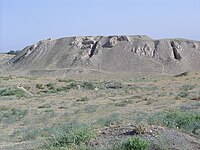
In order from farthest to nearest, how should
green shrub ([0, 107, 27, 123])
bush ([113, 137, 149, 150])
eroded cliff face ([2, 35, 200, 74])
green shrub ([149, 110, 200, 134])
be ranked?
1. eroded cliff face ([2, 35, 200, 74])
2. green shrub ([0, 107, 27, 123])
3. green shrub ([149, 110, 200, 134])
4. bush ([113, 137, 149, 150])

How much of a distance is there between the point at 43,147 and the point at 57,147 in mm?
594

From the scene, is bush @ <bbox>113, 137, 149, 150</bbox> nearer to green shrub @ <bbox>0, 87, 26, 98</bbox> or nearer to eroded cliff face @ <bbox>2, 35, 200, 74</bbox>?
green shrub @ <bbox>0, 87, 26, 98</bbox>

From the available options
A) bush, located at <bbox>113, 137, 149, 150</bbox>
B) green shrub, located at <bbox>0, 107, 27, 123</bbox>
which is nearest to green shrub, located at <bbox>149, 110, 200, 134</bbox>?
bush, located at <bbox>113, 137, 149, 150</bbox>

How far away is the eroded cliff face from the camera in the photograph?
8500 cm

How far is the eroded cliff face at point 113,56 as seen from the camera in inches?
3346

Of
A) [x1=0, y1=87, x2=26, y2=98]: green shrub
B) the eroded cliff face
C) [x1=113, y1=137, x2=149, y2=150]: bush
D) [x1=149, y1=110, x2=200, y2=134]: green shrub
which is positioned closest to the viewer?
[x1=113, y1=137, x2=149, y2=150]: bush

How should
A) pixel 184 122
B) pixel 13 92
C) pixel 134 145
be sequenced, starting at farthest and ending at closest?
pixel 13 92 < pixel 184 122 < pixel 134 145

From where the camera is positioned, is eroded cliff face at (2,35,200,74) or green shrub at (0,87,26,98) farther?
eroded cliff face at (2,35,200,74)

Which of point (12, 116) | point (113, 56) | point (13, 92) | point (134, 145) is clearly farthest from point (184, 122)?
point (113, 56)

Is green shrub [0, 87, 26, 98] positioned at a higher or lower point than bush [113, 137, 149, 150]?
lower

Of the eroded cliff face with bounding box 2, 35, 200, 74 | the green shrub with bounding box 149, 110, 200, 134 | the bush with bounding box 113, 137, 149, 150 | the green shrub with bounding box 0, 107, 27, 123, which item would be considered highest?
the bush with bounding box 113, 137, 149, 150

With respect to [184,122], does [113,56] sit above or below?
below

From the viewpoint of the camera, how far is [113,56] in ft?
291

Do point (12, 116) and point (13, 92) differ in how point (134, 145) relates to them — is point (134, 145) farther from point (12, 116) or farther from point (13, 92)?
point (13, 92)
